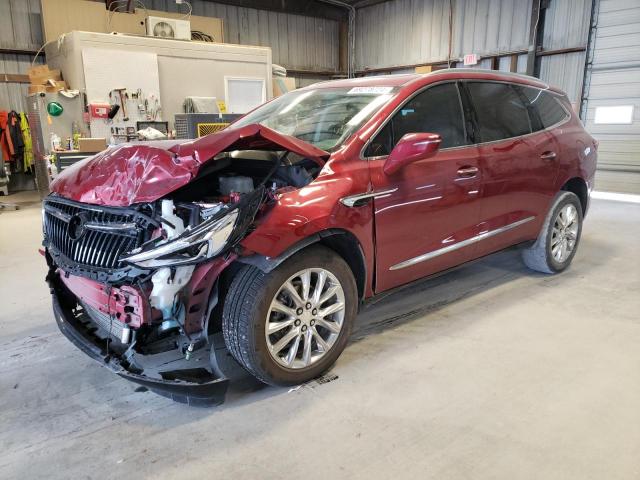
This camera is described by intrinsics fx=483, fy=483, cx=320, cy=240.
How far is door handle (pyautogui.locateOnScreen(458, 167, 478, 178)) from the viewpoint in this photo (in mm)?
2755

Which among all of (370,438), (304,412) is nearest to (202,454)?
(304,412)

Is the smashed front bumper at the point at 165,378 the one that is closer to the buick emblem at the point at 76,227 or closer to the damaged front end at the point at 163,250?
the damaged front end at the point at 163,250

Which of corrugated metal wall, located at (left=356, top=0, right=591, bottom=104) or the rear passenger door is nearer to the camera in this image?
the rear passenger door

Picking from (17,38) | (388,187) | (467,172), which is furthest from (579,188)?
(17,38)

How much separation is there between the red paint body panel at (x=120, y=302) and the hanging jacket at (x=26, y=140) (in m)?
9.39

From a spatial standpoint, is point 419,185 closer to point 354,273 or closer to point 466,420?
point 354,273

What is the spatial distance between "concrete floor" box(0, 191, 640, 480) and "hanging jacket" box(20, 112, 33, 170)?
8.08 meters

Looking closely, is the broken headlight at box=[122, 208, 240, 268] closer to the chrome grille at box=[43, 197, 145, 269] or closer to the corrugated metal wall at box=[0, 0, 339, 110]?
the chrome grille at box=[43, 197, 145, 269]

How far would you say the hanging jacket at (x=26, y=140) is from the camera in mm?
9812

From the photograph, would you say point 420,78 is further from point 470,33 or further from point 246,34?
point 246,34

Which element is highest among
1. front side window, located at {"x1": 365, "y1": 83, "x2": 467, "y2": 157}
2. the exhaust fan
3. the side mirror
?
the exhaust fan

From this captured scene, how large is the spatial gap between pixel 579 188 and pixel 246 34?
11.7m

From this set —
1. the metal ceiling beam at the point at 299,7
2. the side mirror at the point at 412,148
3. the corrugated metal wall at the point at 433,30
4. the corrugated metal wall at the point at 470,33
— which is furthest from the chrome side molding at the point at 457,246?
the metal ceiling beam at the point at 299,7

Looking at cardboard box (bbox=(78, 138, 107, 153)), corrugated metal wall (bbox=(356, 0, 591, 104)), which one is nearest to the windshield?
cardboard box (bbox=(78, 138, 107, 153))
